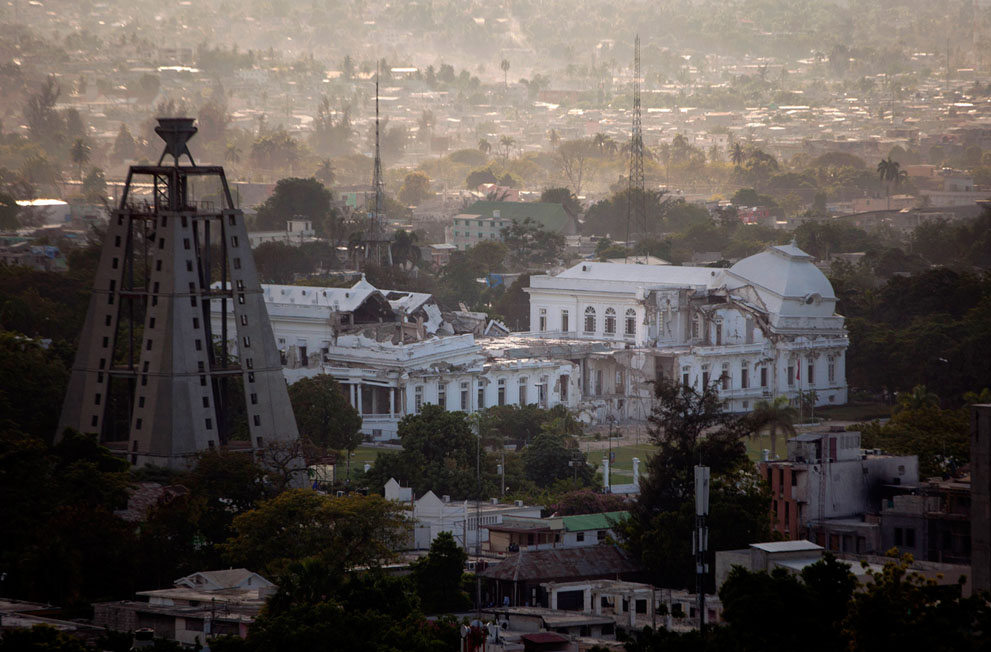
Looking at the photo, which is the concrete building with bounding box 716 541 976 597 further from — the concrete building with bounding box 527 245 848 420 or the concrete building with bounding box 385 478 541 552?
the concrete building with bounding box 527 245 848 420

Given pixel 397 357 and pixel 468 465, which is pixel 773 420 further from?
pixel 397 357

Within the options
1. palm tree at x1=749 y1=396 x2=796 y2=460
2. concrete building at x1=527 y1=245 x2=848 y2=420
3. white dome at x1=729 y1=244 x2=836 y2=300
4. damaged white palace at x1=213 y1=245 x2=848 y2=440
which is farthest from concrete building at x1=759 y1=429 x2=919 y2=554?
white dome at x1=729 y1=244 x2=836 y2=300

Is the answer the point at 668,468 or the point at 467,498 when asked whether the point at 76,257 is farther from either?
the point at 668,468

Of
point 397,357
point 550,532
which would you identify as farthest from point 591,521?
point 397,357

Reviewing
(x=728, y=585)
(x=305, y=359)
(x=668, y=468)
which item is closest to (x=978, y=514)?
(x=728, y=585)

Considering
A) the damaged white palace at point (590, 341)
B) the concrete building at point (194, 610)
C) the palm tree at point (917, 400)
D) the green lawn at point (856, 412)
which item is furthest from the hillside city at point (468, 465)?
the green lawn at point (856, 412)

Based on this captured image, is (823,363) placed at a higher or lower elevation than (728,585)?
higher

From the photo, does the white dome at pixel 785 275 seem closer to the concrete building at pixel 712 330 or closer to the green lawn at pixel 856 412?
the concrete building at pixel 712 330
